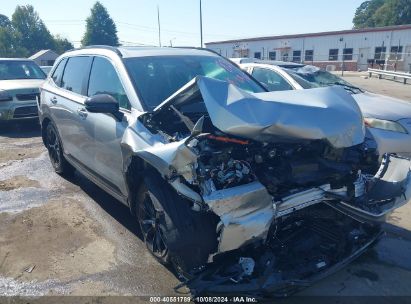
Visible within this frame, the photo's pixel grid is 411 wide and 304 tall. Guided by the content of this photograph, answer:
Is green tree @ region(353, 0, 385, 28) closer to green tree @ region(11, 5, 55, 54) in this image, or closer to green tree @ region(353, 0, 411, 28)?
green tree @ region(353, 0, 411, 28)

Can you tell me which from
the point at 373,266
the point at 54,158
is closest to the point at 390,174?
the point at 373,266

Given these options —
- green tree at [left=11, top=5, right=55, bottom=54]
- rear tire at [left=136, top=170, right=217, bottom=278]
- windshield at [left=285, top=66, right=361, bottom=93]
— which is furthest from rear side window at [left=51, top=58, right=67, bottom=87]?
green tree at [left=11, top=5, right=55, bottom=54]

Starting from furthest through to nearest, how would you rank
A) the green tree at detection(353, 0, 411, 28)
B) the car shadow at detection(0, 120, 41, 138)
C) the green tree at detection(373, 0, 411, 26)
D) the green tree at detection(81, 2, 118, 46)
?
the green tree at detection(81, 2, 118, 46)
the green tree at detection(353, 0, 411, 28)
the green tree at detection(373, 0, 411, 26)
the car shadow at detection(0, 120, 41, 138)

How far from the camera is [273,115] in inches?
112

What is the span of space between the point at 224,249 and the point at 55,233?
8.08 ft

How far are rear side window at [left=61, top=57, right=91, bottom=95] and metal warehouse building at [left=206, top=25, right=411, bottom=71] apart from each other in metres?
33.6

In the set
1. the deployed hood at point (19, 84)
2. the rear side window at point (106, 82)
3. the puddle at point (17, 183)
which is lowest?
the puddle at point (17, 183)

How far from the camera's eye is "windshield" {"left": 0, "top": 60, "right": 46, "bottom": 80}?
36.4 feet

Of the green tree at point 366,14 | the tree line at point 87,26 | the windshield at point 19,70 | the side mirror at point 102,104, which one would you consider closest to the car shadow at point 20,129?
the windshield at point 19,70

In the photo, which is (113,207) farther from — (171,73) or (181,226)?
(181,226)

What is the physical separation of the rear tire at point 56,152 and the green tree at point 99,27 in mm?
76834

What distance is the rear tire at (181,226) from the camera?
2.77 metres

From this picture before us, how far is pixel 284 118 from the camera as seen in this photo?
2844mm

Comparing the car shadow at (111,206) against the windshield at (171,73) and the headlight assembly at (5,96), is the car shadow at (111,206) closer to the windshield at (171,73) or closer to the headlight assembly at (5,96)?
the windshield at (171,73)
